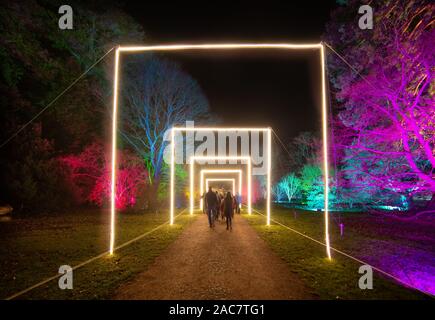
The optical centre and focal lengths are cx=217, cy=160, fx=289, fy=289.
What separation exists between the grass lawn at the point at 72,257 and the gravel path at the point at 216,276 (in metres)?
0.42

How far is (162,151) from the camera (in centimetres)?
2216

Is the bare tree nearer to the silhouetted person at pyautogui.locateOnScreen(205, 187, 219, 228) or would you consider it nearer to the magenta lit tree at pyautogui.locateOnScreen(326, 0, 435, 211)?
the silhouetted person at pyautogui.locateOnScreen(205, 187, 219, 228)

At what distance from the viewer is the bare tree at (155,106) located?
20.7 meters

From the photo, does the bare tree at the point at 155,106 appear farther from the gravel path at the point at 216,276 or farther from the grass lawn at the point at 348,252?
the gravel path at the point at 216,276

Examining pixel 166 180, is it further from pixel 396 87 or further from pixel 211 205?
pixel 396 87

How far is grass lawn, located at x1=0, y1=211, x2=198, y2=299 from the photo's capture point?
4871 millimetres

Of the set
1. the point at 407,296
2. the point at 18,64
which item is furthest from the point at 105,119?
the point at 407,296

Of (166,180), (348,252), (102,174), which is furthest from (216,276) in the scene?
(166,180)

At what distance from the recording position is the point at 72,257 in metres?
7.15

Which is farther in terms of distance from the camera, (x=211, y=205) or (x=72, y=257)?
(x=211, y=205)

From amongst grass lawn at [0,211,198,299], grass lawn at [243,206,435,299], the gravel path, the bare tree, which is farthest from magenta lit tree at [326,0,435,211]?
the bare tree

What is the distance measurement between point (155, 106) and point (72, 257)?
15.5m

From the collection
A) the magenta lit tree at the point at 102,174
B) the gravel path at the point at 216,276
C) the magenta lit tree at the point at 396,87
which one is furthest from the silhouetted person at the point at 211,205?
the magenta lit tree at the point at 102,174

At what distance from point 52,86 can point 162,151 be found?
8.98m
